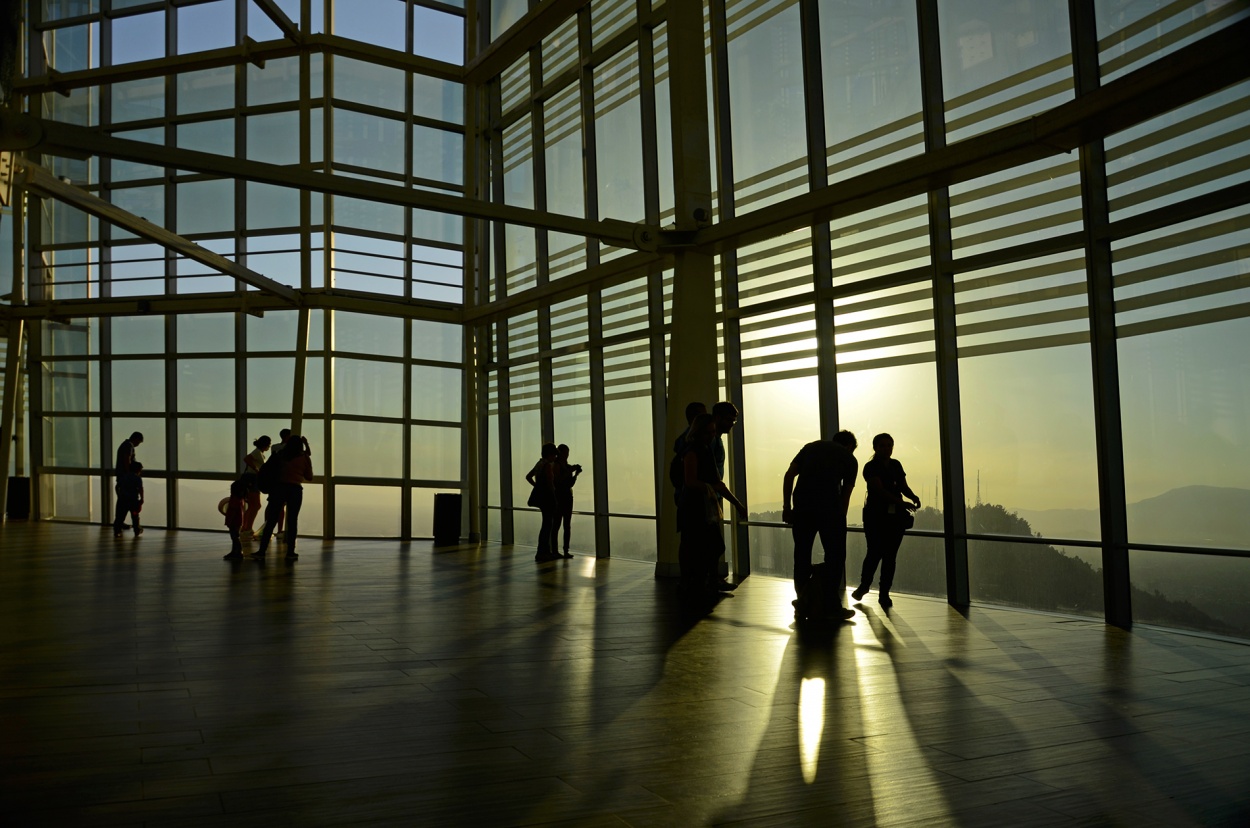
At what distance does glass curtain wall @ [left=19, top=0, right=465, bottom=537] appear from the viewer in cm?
1908

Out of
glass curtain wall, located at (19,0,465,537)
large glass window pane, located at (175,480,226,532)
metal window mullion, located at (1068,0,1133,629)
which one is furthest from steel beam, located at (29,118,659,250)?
large glass window pane, located at (175,480,226,532)

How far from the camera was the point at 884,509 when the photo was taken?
28.8 ft

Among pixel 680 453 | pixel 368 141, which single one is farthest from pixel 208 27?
pixel 680 453

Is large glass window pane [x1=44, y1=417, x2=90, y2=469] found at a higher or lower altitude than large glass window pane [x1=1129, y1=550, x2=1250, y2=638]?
higher

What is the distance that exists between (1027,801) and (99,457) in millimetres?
21204

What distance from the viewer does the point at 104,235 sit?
65.4 ft

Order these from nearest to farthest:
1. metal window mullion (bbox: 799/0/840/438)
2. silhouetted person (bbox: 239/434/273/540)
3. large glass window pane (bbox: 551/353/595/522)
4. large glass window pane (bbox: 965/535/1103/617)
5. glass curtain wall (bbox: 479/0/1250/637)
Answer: glass curtain wall (bbox: 479/0/1250/637), large glass window pane (bbox: 965/535/1103/617), metal window mullion (bbox: 799/0/840/438), silhouetted person (bbox: 239/434/273/540), large glass window pane (bbox: 551/353/595/522)

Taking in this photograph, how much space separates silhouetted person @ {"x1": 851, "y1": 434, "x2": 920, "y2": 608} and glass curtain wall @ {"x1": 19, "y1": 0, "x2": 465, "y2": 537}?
12.4 m

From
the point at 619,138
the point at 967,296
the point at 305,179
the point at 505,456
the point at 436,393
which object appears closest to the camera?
the point at 967,296

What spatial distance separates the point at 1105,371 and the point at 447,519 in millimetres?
12899

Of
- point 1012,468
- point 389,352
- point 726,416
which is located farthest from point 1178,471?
point 389,352

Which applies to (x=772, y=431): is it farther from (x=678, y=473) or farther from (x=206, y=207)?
(x=206, y=207)

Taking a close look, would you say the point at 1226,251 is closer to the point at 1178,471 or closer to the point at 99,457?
the point at 1178,471

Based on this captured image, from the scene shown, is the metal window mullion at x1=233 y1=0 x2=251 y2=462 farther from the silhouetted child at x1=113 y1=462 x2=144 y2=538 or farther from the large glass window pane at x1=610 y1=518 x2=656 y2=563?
the large glass window pane at x1=610 y1=518 x2=656 y2=563
